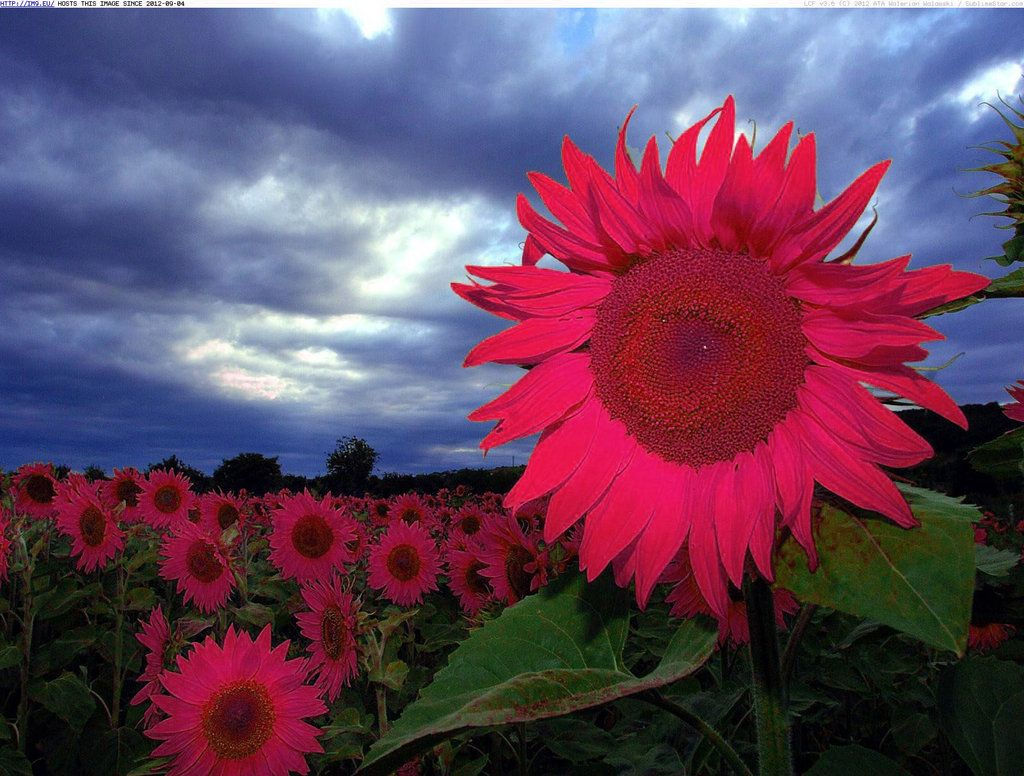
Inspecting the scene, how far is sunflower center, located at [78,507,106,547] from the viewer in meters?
5.52

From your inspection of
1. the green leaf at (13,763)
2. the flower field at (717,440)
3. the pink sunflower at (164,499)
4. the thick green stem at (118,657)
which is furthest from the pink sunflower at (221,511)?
the flower field at (717,440)

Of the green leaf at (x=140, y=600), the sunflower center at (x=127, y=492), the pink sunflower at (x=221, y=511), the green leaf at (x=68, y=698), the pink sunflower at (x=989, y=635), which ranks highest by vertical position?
the sunflower center at (x=127, y=492)

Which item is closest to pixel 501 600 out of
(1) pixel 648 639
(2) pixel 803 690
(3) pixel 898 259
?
(1) pixel 648 639

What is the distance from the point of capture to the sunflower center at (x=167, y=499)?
22.1 feet

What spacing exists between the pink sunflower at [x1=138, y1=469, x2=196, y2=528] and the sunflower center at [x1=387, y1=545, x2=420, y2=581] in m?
2.37

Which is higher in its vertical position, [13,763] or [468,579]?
[468,579]

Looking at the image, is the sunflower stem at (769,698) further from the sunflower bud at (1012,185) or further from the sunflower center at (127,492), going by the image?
the sunflower center at (127,492)

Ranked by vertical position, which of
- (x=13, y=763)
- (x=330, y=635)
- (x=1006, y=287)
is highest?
(x=1006, y=287)

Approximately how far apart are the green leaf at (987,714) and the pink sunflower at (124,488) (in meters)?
6.68

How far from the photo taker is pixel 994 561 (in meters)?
1.68

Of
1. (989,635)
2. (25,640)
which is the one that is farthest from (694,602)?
(25,640)

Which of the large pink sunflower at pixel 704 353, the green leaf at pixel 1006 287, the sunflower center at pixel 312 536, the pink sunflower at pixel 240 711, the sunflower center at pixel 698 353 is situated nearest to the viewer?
the large pink sunflower at pixel 704 353

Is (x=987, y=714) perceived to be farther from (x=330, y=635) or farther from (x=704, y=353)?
(x=330, y=635)

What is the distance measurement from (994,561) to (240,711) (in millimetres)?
2422
